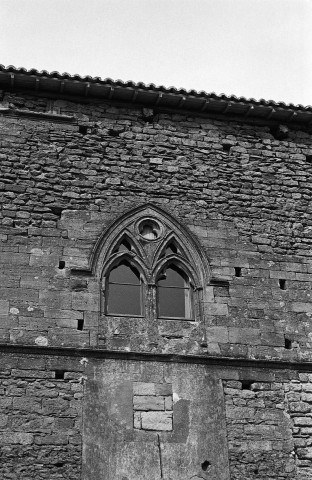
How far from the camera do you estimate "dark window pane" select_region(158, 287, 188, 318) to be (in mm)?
10266

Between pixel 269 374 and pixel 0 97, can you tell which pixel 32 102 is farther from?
pixel 269 374

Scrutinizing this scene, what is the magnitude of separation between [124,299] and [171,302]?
0.63 metres

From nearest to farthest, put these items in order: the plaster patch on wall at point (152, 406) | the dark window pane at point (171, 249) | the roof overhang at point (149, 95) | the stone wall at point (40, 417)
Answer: the stone wall at point (40, 417), the plaster patch on wall at point (152, 406), the dark window pane at point (171, 249), the roof overhang at point (149, 95)

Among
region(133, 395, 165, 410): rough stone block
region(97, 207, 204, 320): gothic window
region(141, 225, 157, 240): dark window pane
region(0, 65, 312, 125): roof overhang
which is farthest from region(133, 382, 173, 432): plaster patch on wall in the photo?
region(0, 65, 312, 125): roof overhang

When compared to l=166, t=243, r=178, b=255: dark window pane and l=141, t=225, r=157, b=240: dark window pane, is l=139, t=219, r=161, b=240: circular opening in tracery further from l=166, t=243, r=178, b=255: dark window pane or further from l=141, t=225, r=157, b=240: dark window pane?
l=166, t=243, r=178, b=255: dark window pane

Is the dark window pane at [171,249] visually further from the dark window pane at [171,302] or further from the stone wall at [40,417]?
the stone wall at [40,417]

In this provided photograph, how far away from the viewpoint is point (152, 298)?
1021 cm

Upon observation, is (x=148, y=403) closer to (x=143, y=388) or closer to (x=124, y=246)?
(x=143, y=388)

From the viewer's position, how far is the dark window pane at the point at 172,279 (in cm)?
1050

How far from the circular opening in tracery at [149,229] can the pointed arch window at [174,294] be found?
481 mm

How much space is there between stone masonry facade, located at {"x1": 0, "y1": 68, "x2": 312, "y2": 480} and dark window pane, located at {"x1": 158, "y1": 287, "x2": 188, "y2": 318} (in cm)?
14

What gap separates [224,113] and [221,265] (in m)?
2.65

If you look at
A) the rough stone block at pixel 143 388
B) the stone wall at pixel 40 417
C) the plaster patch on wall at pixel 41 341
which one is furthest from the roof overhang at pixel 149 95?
the rough stone block at pixel 143 388

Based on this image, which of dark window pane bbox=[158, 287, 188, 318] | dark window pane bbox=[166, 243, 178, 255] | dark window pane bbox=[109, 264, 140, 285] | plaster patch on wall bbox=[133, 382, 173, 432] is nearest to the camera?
plaster patch on wall bbox=[133, 382, 173, 432]
